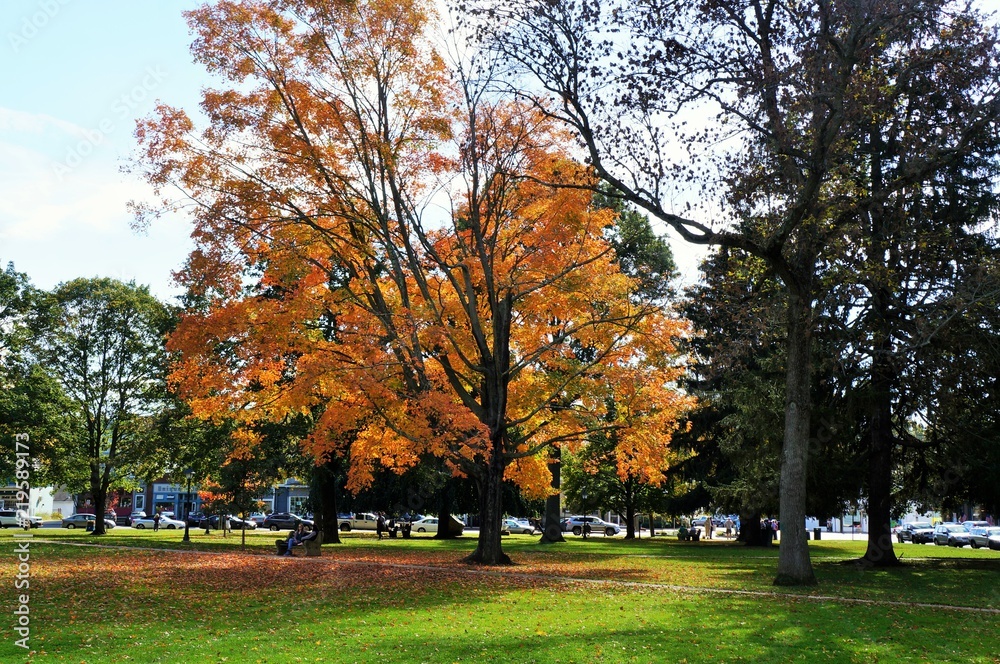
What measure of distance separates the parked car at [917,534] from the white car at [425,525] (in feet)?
107

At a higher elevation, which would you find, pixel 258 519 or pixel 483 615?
pixel 483 615

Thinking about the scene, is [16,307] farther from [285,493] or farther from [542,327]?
[285,493]

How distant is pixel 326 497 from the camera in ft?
123

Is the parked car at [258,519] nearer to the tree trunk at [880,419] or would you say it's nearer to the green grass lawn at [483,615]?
the green grass lawn at [483,615]

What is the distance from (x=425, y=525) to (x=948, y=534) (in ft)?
118

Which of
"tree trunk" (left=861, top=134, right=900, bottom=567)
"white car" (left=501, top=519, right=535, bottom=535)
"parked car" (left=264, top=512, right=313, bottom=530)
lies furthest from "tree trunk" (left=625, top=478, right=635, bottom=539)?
"parked car" (left=264, top=512, right=313, bottom=530)

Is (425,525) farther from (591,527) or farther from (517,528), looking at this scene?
(591,527)

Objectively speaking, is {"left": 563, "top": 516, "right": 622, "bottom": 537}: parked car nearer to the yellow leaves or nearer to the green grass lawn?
the yellow leaves

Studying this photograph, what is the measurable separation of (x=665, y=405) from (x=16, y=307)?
33.9m

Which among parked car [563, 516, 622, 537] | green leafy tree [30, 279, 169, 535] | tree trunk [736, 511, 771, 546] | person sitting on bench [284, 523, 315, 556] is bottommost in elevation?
parked car [563, 516, 622, 537]

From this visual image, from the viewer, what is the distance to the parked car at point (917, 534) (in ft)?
182

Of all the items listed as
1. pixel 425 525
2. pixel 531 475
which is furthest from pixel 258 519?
pixel 531 475

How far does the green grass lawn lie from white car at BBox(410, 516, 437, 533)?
42.3 m

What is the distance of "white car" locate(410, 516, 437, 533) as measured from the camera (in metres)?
63.7
